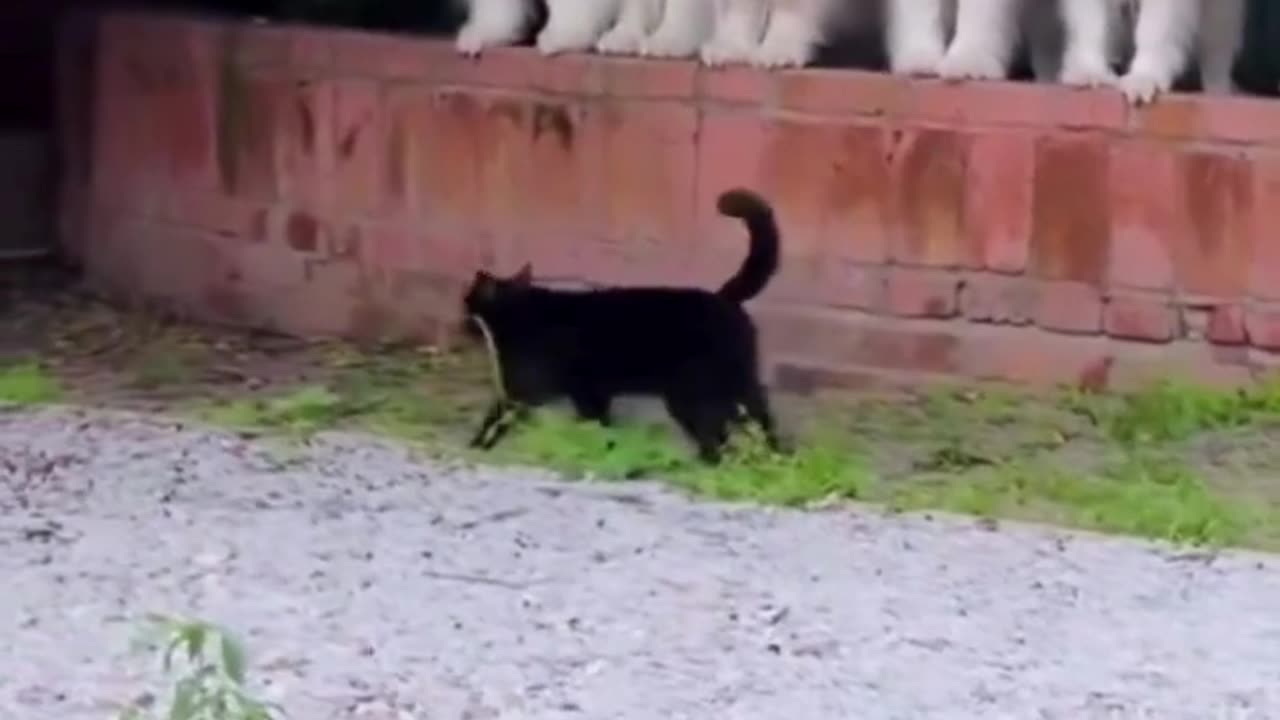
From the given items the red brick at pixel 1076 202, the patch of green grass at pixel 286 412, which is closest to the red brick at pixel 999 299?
the red brick at pixel 1076 202

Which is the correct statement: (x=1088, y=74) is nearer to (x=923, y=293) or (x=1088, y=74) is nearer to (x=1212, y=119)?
(x=1212, y=119)

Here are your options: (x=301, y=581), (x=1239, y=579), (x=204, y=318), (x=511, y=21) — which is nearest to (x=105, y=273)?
(x=204, y=318)

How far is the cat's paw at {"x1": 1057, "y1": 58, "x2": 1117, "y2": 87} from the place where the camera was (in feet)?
27.7

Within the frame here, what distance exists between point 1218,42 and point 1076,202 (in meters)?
0.82

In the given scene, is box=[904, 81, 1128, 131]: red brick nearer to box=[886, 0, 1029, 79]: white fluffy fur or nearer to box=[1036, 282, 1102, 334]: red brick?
box=[886, 0, 1029, 79]: white fluffy fur

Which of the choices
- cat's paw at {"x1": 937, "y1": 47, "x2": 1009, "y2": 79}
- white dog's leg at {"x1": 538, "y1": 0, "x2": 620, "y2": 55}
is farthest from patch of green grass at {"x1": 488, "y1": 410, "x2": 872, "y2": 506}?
white dog's leg at {"x1": 538, "y1": 0, "x2": 620, "y2": 55}

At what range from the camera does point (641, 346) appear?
7.45 m

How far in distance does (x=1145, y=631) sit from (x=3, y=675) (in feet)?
6.67

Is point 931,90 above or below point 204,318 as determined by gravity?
above

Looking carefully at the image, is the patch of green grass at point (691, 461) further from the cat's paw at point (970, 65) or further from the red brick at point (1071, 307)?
the cat's paw at point (970, 65)

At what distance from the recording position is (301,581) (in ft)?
20.0

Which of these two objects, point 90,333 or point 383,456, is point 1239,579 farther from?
point 90,333

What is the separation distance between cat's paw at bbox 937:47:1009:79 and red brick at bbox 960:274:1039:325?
0.55 meters

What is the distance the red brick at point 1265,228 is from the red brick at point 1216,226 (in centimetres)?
2
